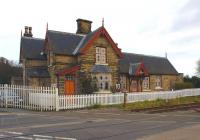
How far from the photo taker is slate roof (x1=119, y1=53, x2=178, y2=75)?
41.8 meters

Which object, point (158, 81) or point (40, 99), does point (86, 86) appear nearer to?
point (40, 99)

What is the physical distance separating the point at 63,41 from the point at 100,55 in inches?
142

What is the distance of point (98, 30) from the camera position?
32688 millimetres

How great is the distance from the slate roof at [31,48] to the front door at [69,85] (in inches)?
161

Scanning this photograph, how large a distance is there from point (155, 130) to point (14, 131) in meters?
Answer: 5.09

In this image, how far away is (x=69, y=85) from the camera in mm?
31312

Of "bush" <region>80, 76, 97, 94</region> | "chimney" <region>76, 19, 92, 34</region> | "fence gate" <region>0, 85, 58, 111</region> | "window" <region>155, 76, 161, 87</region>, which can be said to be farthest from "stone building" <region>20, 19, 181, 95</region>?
"window" <region>155, 76, 161, 87</region>

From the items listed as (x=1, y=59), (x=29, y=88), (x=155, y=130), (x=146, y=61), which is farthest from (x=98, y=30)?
(x=1, y=59)

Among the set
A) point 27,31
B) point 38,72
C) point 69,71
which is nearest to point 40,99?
point 69,71

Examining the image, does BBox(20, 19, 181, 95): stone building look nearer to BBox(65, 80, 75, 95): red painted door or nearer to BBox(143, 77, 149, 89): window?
BBox(65, 80, 75, 95): red painted door

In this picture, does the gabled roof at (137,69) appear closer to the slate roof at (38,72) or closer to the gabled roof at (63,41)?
the gabled roof at (63,41)

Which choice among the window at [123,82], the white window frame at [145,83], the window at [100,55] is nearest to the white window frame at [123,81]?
the window at [123,82]

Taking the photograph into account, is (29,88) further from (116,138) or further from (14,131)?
(116,138)

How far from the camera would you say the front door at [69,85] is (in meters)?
31.2
